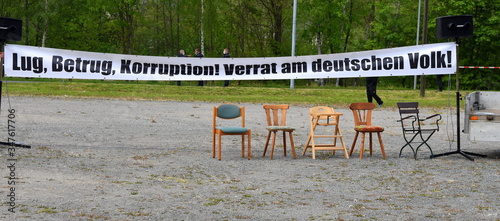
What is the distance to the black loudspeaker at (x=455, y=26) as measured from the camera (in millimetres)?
A: 12844

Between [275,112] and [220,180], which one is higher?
[275,112]

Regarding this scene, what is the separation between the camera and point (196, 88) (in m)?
33.3

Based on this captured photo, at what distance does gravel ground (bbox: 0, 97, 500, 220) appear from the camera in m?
8.13

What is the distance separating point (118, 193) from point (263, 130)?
29.2ft

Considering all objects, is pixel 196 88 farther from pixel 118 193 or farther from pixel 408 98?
pixel 118 193

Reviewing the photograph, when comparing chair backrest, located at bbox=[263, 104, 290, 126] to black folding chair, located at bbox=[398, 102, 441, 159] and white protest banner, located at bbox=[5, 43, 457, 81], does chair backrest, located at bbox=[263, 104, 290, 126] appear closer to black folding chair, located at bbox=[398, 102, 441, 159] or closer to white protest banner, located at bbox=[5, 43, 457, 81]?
white protest banner, located at bbox=[5, 43, 457, 81]

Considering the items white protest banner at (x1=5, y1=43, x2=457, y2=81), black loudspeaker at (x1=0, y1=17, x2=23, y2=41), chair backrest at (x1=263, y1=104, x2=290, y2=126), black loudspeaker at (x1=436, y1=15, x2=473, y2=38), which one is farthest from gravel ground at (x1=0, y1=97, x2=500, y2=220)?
black loudspeaker at (x1=436, y1=15, x2=473, y2=38)

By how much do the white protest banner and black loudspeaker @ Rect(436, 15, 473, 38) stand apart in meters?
0.82

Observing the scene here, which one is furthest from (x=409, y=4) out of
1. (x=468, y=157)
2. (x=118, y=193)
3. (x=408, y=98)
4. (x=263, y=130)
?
(x=118, y=193)

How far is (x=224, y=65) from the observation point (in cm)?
1523

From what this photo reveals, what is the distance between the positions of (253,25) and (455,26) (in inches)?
1699

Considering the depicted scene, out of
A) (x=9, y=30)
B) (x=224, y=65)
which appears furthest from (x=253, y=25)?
(x=9, y=30)

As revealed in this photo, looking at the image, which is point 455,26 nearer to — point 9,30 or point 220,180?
point 220,180

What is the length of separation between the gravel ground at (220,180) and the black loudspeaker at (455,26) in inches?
90.6
